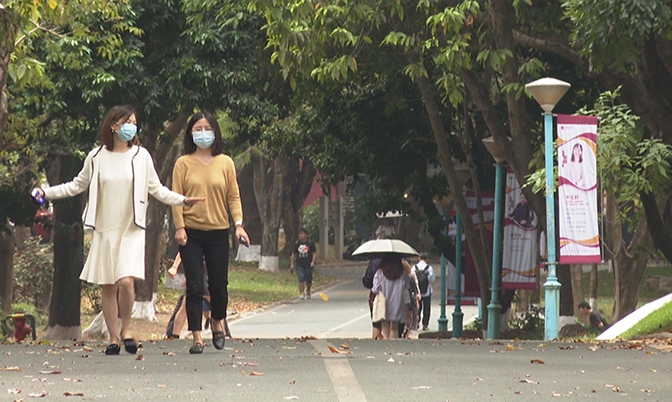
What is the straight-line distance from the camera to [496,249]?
22.3 meters

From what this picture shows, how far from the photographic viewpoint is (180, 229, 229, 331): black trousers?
10.7 metres

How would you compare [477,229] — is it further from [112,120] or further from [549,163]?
[112,120]

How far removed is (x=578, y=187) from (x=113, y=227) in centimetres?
784

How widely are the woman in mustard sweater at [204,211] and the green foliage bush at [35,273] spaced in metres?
18.4

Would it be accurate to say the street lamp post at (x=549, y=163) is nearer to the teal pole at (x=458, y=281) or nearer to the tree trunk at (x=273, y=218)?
the teal pole at (x=458, y=281)

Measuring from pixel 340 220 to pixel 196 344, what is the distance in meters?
51.5

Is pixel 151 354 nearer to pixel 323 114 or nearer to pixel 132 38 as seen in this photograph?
pixel 132 38

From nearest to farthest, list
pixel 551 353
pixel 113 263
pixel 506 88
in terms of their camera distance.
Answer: pixel 113 263
pixel 551 353
pixel 506 88

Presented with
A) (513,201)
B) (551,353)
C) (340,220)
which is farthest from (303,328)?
(340,220)

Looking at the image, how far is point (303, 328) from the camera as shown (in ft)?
92.6

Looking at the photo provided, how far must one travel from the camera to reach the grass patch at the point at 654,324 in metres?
15.2

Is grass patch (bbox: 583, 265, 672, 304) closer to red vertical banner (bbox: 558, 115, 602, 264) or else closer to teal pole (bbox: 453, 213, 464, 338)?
teal pole (bbox: 453, 213, 464, 338)

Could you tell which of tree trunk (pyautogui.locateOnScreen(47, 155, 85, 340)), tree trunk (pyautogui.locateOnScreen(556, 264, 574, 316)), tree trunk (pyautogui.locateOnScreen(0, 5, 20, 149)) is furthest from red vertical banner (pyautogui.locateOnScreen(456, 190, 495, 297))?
tree trunk (pyautogui.locateOnScreen(0, 5, 20, 149))

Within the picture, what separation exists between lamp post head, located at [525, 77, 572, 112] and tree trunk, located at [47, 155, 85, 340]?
8946mm
